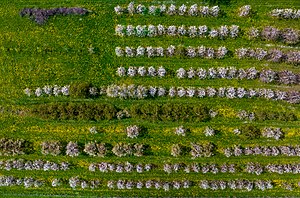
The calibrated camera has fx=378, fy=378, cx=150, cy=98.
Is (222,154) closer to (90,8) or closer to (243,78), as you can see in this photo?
(243,78)

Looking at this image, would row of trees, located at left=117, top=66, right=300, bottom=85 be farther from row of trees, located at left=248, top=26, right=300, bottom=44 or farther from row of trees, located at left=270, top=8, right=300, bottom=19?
row of trees, located at left=270, top=8, right=300, bottom=19

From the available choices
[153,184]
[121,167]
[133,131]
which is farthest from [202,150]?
[121,167]

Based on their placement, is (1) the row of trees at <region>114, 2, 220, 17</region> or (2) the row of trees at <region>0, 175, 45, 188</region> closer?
(1) the row of trees at <region>114, 2, 220, 17</region>

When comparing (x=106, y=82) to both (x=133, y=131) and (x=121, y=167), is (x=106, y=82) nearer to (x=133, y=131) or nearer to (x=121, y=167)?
(x=133, y=131)

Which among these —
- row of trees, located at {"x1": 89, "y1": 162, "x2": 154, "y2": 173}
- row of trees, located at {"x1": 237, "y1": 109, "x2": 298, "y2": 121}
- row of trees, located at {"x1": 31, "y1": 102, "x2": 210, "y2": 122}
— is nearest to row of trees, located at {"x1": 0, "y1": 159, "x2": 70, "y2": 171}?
row of trees, located at {"x1": 31, "y1": 102, "x2": 210, "y2": 122}

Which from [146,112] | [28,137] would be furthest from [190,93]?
[28,137]

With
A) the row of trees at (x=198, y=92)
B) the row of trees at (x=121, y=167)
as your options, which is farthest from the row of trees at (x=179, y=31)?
the row of trees at (x=121, y=167)

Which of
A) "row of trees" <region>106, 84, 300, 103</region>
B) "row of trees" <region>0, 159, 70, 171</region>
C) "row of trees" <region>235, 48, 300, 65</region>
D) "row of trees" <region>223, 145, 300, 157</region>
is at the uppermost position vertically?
"row of trees" <region>235, 48, 300, 65</region>

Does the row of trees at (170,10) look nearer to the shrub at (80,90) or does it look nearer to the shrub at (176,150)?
the shrub at (80,90)

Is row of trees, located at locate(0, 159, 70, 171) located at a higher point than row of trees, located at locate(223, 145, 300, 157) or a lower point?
→ lower
